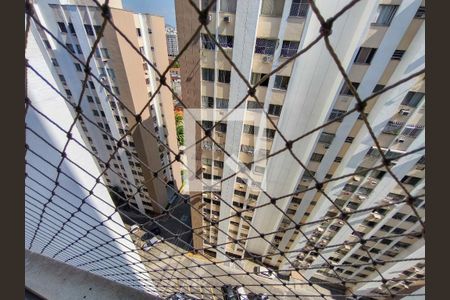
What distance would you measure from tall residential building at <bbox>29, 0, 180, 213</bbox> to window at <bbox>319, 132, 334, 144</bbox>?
2.28m

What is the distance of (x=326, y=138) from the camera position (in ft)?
9.91

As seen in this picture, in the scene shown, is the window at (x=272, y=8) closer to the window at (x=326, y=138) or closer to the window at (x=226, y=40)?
the window at (x=226, y=40)

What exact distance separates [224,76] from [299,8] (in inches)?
41.8

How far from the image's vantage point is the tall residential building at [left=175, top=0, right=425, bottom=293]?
2156mm

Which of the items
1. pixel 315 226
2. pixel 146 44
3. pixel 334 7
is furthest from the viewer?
pixel 146 44

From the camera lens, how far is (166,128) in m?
5.92

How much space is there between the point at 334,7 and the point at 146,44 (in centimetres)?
386

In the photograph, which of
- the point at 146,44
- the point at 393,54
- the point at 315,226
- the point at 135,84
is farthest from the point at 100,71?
the point at 315,226

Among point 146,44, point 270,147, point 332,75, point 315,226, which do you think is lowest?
point 315,226

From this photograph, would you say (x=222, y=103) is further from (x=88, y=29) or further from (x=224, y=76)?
(x=88, y=29)

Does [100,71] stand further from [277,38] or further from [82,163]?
[82,163]

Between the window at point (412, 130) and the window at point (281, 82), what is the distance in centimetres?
134

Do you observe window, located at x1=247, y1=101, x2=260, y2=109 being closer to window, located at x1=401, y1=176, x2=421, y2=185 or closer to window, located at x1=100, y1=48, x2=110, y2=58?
window, located at x1=401, y1=176, x2=421, y2=185

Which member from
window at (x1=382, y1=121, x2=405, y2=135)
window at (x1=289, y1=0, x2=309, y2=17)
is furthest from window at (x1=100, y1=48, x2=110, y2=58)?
window at (x1=382, y1=121, x2=405, y2=135)
